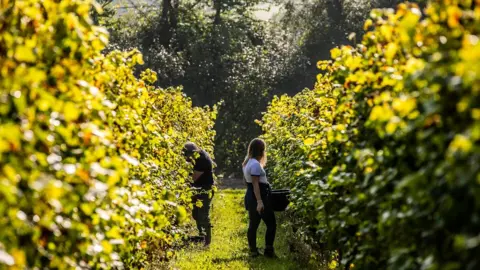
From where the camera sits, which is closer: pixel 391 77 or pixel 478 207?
pixel 478 207

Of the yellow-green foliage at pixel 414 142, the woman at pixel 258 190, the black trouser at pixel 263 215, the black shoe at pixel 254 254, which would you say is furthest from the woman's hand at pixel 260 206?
the yellow-green foliage at pixel 414 142

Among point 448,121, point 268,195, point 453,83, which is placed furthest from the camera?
point 268,195

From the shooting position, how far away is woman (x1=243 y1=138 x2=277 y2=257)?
Result: 1116 cm

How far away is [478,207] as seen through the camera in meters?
3.12

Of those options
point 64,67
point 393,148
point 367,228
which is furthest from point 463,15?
point 64,67

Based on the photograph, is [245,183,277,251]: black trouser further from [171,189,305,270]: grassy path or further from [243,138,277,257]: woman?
[171,189,305,270]: grassy path

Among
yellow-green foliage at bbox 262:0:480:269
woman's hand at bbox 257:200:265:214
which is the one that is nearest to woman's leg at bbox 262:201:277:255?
woman's hand at bbox 257:200:265:214

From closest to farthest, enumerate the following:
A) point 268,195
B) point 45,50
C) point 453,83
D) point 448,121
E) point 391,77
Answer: point 453,83 → point 448,121 → point 45,50 → point 391,77 → point 268,195

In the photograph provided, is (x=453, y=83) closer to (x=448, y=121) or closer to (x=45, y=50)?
(x=448, y=121)

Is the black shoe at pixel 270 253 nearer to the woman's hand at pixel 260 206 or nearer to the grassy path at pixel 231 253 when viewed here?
the grassy path at pixel 231 253

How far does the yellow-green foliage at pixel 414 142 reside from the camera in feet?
10.3

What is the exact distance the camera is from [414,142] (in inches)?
159

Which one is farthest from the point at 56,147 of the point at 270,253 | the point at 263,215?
the point at 270,253

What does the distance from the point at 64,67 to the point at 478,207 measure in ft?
Result: 7.57
